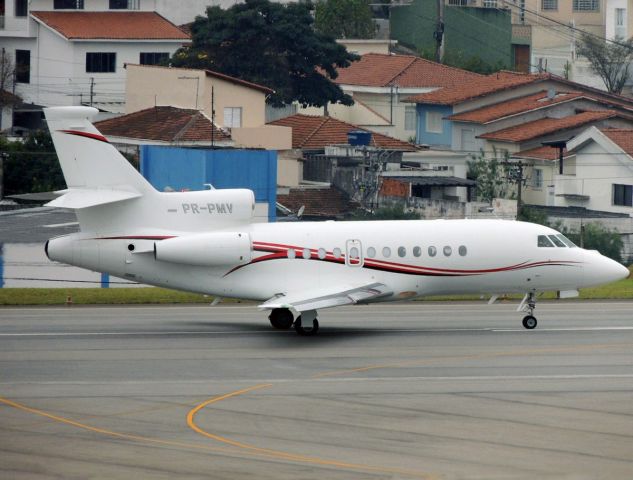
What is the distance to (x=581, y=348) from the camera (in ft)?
110

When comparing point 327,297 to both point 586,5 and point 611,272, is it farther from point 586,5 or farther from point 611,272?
point 586,5

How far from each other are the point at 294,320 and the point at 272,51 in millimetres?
57278

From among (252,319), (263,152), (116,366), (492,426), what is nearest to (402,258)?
(252,319)

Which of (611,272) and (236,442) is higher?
(611,272)

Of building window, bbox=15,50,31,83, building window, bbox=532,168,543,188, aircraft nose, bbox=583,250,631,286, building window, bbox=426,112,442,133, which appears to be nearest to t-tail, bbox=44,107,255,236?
aircraft nose, bbox=583,250,631,286

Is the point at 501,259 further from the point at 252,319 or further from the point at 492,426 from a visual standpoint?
the point at 492,426

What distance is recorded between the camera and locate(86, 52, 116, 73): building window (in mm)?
96938

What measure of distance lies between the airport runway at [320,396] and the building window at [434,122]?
49.2m

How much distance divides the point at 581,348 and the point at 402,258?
5208 mm

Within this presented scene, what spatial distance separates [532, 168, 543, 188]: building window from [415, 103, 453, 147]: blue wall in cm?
1122

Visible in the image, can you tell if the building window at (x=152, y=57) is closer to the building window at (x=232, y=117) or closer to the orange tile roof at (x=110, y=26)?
the orange tile roof at (x=110, y=26)

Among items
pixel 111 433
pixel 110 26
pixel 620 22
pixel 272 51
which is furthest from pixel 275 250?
pixel 620 22

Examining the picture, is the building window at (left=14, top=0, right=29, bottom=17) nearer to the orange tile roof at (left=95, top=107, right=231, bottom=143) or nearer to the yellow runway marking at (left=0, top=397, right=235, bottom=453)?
the orange tile roof at (left=95, top=107, right=231, bottom=143)

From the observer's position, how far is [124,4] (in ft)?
329
